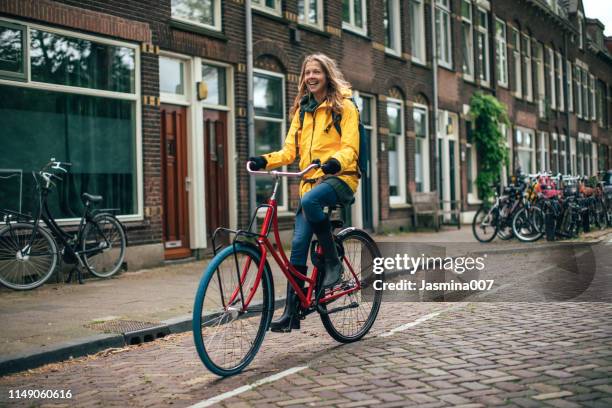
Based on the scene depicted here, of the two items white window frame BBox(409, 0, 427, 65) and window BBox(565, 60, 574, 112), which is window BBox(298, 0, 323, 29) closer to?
white window frame BBox(409, 0, 427, 65)

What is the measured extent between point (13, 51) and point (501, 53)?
70.6 feet

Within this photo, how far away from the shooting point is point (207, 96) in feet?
40.8

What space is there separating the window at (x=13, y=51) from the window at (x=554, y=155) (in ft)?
90.6

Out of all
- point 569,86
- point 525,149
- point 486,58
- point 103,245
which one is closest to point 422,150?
point 486,58

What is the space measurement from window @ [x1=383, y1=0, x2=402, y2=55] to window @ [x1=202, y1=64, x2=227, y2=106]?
7.72 metres

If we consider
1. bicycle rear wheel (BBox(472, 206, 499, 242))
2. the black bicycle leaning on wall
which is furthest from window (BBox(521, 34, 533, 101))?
the black bicycle leaning on wall

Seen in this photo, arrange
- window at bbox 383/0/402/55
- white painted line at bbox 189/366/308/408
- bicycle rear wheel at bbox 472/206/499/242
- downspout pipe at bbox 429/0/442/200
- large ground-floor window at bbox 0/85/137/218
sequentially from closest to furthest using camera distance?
white painted line at bbox 189/366/308/408
large ground-floor window at bbox 0/85/137/218
bicycle rear wheel at bbox 472/206/499/242
window at bbox 383/0/402/55
downspout pipe at bbox 429/0/442/200

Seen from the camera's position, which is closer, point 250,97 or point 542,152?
point 250,97

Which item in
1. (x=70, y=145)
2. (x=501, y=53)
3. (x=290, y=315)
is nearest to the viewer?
(x=290, y=315)

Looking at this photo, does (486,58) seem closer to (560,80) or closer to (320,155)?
(560,80)

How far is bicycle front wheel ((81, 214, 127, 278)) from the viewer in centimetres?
972

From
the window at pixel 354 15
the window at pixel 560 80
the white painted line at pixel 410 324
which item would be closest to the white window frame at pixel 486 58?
the window at pixel 354 15

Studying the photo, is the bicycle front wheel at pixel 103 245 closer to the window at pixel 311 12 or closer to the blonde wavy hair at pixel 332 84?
the blonde wavy hair at pixel 332 84

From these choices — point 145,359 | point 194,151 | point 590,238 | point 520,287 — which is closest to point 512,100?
point 590,238
